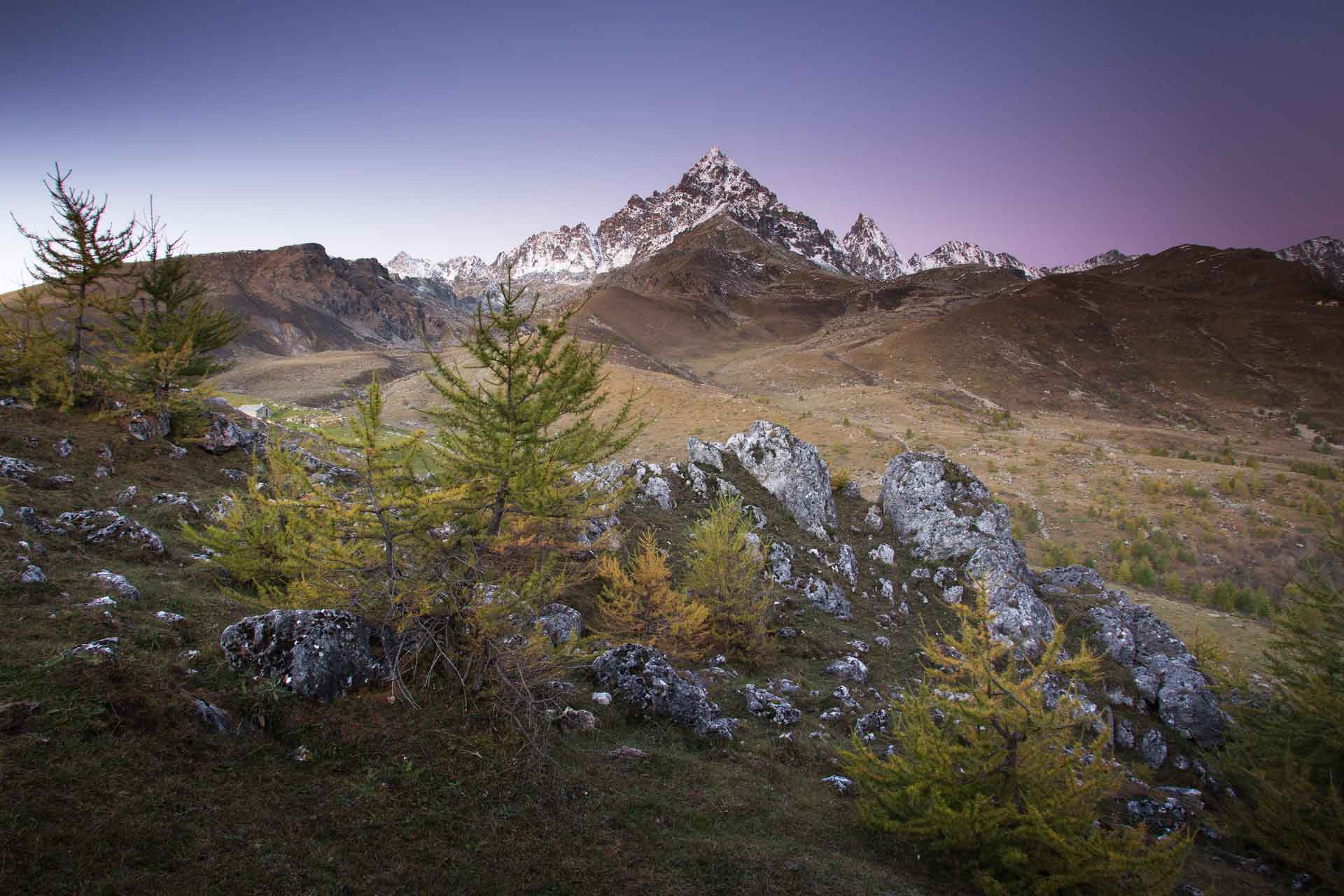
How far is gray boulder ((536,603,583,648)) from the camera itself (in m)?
11.1

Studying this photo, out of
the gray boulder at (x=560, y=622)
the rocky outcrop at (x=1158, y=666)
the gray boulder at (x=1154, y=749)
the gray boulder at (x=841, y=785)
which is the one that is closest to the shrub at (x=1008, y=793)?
the gray boulder at (x=841, y=785)

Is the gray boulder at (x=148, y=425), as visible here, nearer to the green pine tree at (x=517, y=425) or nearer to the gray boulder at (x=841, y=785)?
the green pine tree at (x=517, y=425)

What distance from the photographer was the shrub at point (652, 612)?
1182cm

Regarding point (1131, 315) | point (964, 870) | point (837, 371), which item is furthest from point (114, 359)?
point (1131, 315)

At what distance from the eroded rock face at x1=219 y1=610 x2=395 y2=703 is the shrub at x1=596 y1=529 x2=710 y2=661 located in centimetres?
583

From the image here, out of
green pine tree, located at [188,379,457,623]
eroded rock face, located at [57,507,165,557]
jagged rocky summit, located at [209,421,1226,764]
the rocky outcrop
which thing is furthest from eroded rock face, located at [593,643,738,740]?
the rocky outcrop

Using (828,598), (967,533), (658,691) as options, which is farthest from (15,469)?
(967,533)

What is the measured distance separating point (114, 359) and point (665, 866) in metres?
19.1

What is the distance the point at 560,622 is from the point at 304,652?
5721mm

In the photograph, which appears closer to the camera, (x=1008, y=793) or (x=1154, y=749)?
(x=1008, y=793)

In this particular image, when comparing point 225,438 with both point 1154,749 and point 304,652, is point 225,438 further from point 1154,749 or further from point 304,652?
point 1154,749

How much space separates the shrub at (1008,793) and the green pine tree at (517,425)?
5156mm

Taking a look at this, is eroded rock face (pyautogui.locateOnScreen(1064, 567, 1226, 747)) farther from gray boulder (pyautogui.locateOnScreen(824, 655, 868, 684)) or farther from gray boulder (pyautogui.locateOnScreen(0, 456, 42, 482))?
gray boulder (pyautogui.locateOnScreen(0, 456, 42, 482))

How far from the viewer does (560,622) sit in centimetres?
1146
